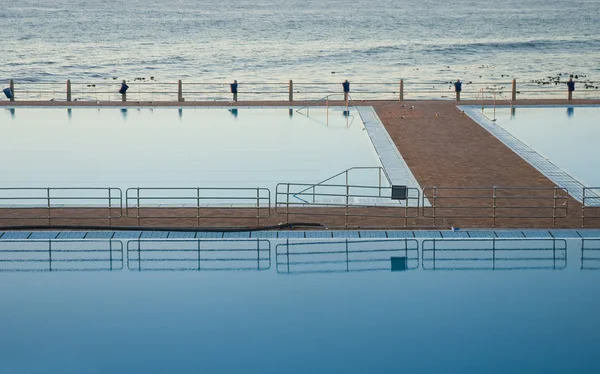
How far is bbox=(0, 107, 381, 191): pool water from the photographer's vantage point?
2439 cm

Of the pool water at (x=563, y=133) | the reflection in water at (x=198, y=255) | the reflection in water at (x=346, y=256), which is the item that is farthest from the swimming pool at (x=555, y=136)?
the reflection in water at (x=198, y=255)

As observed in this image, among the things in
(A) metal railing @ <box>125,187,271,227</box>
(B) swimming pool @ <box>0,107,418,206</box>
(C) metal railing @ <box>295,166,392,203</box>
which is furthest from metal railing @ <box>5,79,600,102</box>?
(A) metal railing @ <box>125,187,271,227</box>

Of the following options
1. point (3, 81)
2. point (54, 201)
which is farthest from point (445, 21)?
point (54, 201)

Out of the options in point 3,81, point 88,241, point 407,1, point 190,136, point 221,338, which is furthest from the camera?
point 407,1

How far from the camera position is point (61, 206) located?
20891mm

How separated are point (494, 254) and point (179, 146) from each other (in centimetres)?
1269

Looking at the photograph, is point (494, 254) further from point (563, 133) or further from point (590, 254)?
point (563, 133)

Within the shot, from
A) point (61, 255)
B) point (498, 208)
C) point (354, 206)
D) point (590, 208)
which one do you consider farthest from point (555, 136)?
point (61, 255)

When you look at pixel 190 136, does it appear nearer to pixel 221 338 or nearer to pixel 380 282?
pixel 380 282

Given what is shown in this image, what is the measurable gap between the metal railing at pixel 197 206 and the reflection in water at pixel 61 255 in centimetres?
104

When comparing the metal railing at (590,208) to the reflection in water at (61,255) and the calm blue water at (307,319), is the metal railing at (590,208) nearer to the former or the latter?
the calm blue water at (307,319)

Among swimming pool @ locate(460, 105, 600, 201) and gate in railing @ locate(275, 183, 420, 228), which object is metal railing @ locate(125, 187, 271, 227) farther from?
swimming pool @ locate(460, 105, 600, 201)

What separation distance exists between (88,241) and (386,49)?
219 feet

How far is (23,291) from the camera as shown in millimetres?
16219
